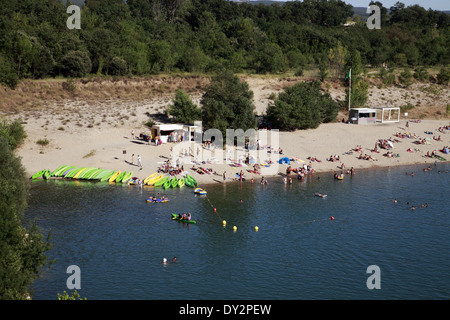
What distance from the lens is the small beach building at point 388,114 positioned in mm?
85750

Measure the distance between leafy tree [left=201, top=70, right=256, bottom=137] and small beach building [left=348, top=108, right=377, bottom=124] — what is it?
65.2 feet

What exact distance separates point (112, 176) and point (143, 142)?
1193 centimetres

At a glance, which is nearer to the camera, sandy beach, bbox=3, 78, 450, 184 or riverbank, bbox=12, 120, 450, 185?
riverbank, bbox=12, 120, 450, 185

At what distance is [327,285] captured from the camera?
34.7 metres

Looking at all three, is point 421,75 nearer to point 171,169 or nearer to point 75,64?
point 75,64

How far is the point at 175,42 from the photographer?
378 feet

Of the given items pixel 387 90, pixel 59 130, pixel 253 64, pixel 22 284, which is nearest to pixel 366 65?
pixel 387 90

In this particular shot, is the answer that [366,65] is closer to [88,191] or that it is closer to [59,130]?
[59,130]

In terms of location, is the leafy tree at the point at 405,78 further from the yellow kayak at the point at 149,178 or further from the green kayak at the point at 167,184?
the green kayak at the point at 167,184

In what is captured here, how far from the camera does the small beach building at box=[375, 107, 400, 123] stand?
8575 centimetres

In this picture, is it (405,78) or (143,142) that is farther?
(405,78)

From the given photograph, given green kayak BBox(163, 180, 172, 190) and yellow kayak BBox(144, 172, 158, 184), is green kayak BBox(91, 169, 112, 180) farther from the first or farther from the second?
green kayak BBox(163, 180, 172, 190)

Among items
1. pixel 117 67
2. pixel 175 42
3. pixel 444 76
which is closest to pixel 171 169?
pixel 117 67

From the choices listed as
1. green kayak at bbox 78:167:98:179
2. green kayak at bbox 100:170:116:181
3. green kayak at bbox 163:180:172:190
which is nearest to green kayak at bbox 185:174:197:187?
green kayak at bbox 163:180:172:190
